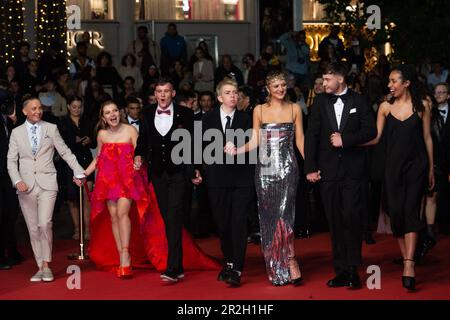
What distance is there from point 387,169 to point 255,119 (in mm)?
1337

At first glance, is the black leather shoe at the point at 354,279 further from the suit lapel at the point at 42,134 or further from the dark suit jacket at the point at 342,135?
the suit lapel at the point at 42,134

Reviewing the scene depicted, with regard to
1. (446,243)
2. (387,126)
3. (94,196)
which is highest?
(387,126)

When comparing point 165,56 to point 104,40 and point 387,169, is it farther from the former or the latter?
point 387,169

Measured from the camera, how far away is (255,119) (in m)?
11.1

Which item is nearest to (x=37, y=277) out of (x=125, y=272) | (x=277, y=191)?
A: (x=125, y=272)

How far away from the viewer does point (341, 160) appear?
10781mm

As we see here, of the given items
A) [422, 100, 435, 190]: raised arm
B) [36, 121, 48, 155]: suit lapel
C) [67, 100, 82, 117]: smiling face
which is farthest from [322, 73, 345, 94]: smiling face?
[67, 100, 82, 117]: smiling face

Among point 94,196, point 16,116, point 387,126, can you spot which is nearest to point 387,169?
point 387,126

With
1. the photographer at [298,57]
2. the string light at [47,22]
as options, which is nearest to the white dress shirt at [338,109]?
the photographer at [298,57]

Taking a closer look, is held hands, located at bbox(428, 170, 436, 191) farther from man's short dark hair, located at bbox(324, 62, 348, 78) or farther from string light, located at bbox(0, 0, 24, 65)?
string light, located at bbox(0, 0, 24, 65)

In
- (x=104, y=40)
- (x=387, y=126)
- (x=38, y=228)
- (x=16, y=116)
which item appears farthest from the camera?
(x=104, y=40)

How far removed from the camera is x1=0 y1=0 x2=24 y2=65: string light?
20922 mm

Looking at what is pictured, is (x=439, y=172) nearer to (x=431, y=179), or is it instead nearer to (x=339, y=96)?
(x=431, y=179)
